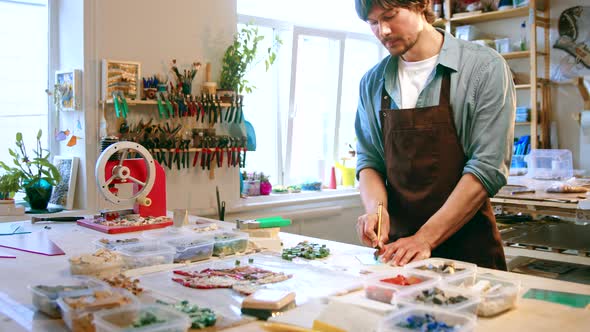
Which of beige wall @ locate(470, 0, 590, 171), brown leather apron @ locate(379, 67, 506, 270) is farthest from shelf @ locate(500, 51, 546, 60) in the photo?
brown leather apron @ locate(379, 67, 506, 270)

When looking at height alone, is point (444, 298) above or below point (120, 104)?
below

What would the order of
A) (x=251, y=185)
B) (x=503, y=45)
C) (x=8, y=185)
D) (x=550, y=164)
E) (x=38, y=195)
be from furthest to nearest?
1. (x=503, y=45)
2. (x=550, y=164)
3. (x=251, y=185)
4. (x=38, y=195)
5. (x=8, y=185)

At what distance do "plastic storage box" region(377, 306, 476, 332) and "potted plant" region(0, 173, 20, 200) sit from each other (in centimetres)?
287

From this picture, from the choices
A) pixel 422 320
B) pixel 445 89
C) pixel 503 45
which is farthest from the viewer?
pixel 503 45

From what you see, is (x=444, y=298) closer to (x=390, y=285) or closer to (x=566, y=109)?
(x=390, y=285)

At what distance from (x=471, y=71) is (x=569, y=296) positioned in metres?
0.88

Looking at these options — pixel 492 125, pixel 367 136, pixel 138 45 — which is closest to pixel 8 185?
pixel 138 45

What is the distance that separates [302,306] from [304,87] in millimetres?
4166

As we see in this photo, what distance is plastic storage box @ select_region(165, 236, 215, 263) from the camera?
194 centimetres

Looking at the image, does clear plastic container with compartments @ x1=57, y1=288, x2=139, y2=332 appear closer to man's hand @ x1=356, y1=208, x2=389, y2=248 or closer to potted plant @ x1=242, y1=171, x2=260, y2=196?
man's hand @ x1=356, y1=208, x2=389, y2=248

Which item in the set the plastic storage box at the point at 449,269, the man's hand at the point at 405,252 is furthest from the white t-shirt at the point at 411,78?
the plastic storage box at the point at 449,269

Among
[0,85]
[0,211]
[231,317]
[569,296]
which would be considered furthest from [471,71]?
[0,85]

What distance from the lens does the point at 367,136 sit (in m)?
2.37

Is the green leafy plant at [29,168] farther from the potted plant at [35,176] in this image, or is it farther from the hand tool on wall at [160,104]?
the hand tool on wall at [160,104]
